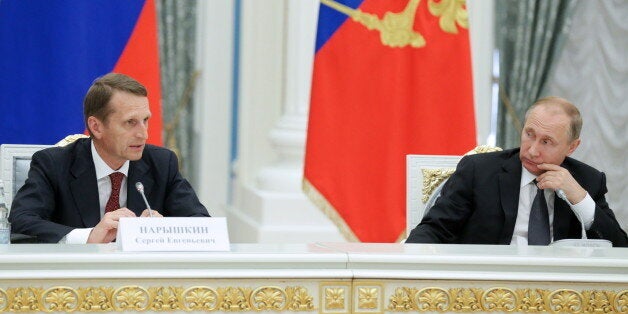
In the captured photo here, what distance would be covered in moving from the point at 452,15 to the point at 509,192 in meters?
1.75

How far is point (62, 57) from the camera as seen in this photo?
201 inches

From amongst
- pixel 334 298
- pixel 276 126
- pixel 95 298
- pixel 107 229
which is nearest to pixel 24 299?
pixel 95 298

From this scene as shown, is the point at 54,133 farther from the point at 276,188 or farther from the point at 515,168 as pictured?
the point at 515,168

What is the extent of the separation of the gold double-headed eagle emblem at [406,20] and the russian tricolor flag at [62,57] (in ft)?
3.17

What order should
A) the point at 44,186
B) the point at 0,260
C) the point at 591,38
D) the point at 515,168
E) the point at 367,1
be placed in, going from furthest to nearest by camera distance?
the point at 591,38, the point at 367,1, the point at 515,168, the point at 44,186, the point at 0,260

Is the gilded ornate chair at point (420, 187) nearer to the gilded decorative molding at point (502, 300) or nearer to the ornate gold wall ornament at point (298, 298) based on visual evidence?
the gilded decorative molding at point (502, 300)

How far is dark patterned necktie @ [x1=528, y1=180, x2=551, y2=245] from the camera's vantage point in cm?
335

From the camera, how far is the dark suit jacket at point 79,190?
3.16 meters

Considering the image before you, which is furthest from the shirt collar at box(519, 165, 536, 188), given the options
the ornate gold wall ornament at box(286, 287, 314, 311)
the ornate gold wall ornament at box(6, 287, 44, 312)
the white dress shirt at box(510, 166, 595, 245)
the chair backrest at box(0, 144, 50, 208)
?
the ornate gold wall ornament at box(6, 287, 44, 312)

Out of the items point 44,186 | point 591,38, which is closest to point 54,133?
point 44,186

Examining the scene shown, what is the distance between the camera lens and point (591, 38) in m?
6.44

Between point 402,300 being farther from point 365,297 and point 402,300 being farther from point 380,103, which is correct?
point 380,103

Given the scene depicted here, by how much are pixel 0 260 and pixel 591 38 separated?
5.00 metres

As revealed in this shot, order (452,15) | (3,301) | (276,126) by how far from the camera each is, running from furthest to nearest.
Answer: (276,126), (452,15), (3,301)
